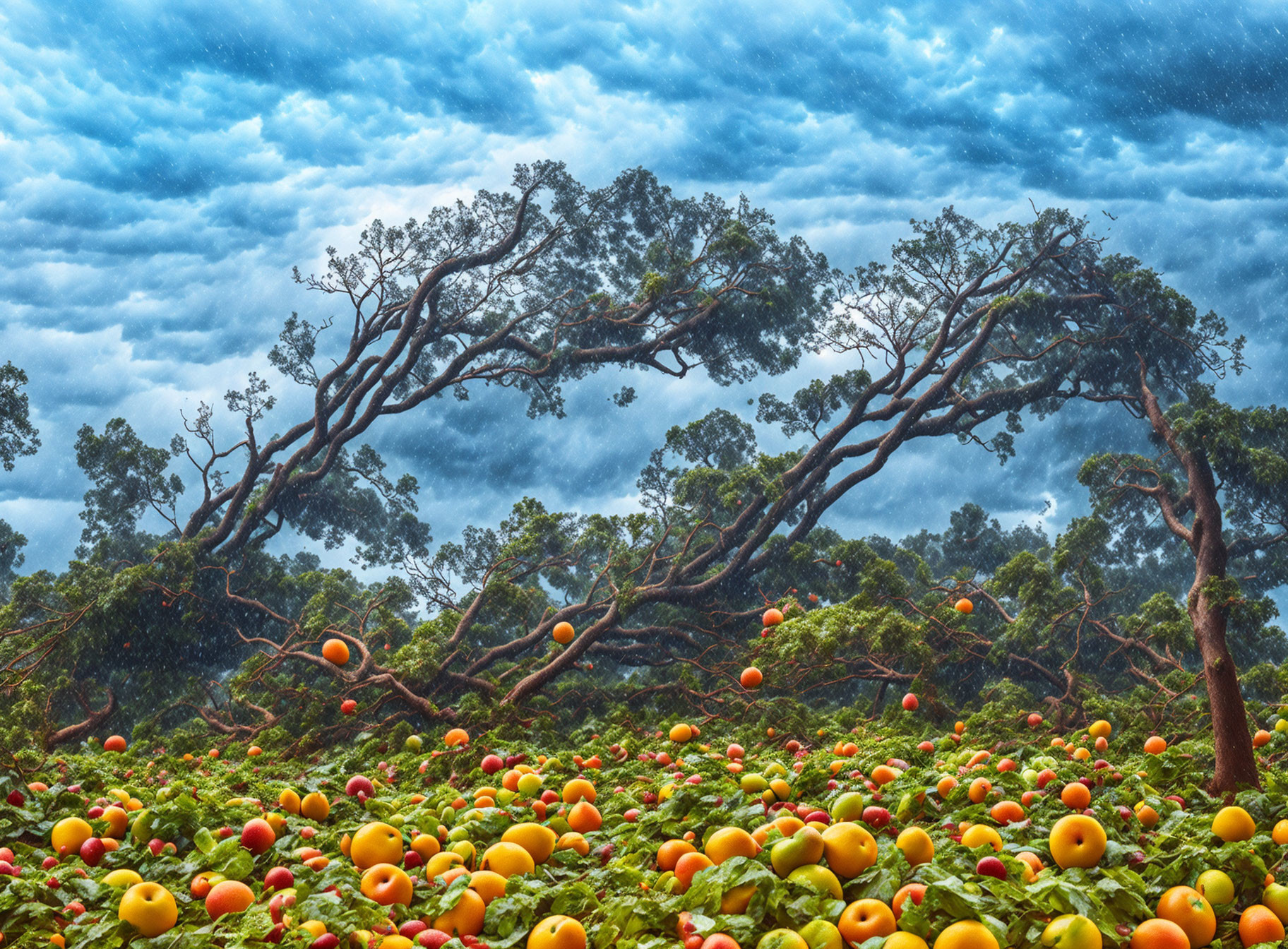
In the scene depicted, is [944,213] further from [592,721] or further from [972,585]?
[592,721]

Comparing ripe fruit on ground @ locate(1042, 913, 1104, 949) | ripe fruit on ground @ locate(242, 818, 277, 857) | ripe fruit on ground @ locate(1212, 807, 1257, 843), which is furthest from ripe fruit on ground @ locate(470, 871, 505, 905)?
ripe fruit on ground @ locate(1212, 807, 1257, 843)

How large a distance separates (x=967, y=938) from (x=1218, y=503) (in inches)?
261

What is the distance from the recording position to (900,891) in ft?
9.50

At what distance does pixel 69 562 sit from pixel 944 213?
1765 cm

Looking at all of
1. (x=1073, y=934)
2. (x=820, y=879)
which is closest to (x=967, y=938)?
(x=1073, y=934)

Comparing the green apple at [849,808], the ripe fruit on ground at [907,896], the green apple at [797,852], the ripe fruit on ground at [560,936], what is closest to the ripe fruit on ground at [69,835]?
the ripe fruit on ground at [560,936]

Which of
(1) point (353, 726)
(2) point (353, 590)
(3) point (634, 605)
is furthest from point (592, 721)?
(2) point (353, 590)

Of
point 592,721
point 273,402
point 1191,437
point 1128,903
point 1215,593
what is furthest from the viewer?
point 273,402

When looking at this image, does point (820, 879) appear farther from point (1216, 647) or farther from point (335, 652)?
point (335, 652)

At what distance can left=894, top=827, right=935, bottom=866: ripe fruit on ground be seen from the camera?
11.5 feet

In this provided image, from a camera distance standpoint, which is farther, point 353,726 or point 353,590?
point 353,590

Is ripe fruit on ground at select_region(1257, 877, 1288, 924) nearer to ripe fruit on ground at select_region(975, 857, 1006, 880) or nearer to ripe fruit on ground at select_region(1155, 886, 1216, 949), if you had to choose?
ripe fruit on ground at select_region(1155, 886, 1216, 949)

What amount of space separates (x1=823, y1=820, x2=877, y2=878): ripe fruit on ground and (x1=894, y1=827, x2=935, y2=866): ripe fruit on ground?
0.91 ft

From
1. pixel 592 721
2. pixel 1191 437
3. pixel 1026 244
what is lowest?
pixel 592 721
